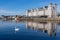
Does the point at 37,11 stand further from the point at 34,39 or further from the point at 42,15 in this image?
the point at 34,39

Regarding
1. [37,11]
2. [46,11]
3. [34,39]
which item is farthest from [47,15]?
[34,39]

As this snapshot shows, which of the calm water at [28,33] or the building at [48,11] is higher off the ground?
the building at [48,11]

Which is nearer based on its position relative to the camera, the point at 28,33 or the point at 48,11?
the point at 28,33

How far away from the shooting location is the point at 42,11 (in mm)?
67625

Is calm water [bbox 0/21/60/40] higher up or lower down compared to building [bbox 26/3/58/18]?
lower down

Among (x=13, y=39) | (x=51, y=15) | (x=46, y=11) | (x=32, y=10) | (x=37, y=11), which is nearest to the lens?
(x=13, y=39)

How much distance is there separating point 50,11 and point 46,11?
14.3ft

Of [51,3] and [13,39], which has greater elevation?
[51,3]

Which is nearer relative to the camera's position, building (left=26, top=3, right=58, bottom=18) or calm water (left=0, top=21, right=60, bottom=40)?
calm water (left=0, top=21, right=60, bottom=40)

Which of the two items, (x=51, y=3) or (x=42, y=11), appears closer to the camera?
(x=51, y=3)

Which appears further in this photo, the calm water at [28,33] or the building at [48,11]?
the building at [48,11]

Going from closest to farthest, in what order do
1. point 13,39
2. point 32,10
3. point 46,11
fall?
point 13,39 < point 46,11 < point 32,10

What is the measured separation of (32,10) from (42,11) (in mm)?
14611

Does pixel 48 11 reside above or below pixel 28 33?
above
